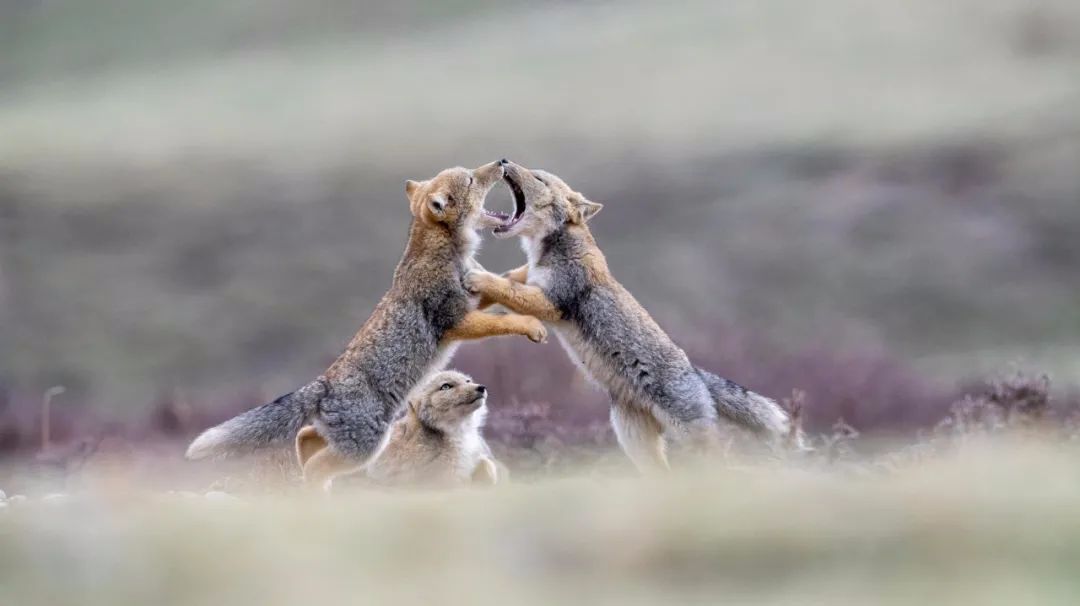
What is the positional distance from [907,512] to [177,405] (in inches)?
479

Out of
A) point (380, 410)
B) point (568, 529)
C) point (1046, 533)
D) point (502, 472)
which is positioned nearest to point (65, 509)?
point (568, 529)

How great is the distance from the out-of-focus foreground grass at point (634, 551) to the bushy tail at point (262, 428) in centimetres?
459

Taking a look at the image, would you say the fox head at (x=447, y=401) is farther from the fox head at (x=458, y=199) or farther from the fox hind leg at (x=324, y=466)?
the fox head at (x=458, y=199)

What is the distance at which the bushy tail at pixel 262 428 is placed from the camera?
35.1 ft

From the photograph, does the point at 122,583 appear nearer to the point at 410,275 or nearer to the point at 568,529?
the point at 568,529

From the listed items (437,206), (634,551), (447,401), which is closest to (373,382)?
(447,401)

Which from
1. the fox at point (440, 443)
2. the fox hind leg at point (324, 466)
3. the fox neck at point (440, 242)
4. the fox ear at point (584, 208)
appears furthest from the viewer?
the fox ear at point (584, 208)

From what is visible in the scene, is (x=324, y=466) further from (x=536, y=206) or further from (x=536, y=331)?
(x=536, y=206)

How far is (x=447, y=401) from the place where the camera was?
1166 centimetres

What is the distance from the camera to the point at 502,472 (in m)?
11.9

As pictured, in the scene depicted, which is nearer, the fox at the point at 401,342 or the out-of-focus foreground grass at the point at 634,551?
the out-of-focus foreground grass at the point at 634,551

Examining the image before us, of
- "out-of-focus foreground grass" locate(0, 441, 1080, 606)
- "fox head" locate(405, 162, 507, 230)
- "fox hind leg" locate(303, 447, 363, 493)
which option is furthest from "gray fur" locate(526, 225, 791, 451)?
"out-of-focus foreground grass" locate(0, 441, 1080, 606)

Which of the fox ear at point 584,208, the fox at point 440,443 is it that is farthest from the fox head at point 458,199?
the fox at point 440,443

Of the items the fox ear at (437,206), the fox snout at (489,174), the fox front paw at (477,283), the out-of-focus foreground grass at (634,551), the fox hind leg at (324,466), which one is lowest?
the out-of-focus foreground grass at (634,551)
